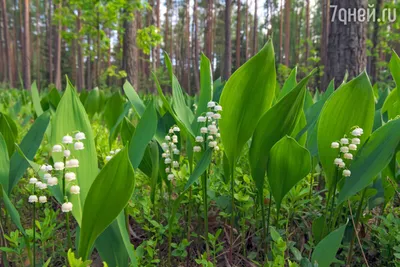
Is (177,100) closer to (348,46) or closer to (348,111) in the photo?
(348,111)

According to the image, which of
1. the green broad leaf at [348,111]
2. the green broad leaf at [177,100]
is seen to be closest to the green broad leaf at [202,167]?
the green broad leaf at [177,100]

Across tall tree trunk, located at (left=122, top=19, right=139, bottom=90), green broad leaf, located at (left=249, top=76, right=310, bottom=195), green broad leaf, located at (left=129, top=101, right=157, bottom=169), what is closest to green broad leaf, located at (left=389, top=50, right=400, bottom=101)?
green broad leaf, located at (left=249, top=76, right=310, bottom=195)

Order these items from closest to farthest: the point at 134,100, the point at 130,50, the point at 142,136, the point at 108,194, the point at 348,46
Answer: the point at 108,194 < the point at 142,136 < the point at 134,100 < the point at 348,46 < the point at 130,50

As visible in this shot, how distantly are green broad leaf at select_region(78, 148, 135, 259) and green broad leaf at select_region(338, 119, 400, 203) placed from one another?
0.61 m

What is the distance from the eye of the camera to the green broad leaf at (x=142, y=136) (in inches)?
36.4

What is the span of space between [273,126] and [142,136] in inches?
14.8

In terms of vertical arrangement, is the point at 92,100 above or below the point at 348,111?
below

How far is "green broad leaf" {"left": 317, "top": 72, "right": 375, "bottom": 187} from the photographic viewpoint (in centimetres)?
100

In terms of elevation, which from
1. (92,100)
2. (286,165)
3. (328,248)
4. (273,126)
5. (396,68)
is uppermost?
(396,68)

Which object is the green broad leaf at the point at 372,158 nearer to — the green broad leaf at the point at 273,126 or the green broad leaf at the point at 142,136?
the green broad leaf at the point at 273,126

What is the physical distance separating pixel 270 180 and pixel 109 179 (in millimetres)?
493

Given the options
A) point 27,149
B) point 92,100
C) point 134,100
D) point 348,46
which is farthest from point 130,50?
point 27,149

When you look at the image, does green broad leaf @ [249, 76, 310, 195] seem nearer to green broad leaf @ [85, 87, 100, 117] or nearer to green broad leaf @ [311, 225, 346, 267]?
green broad leaf @ [311, 225, 346, 267]

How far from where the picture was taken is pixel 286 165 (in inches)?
38.5
